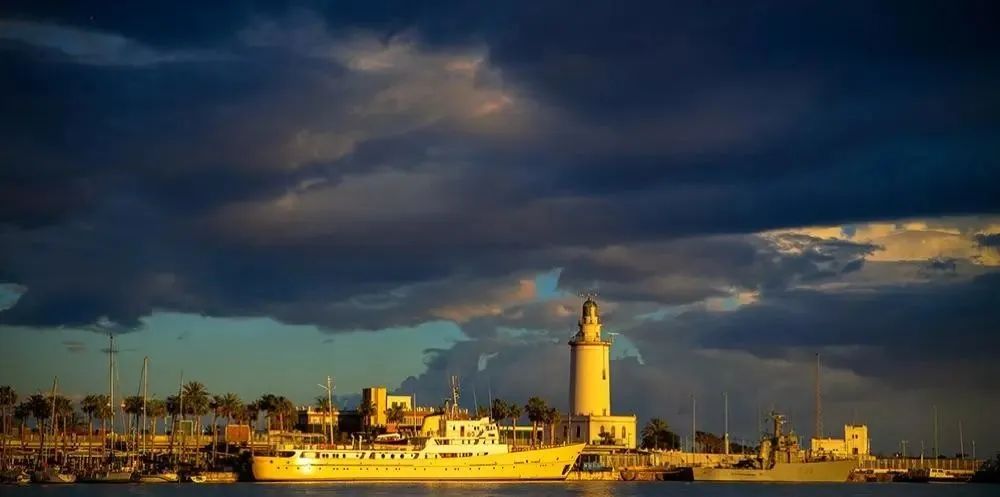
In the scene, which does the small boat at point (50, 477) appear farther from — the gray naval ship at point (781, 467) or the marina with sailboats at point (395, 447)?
the gray naval ship at point (781, 467)

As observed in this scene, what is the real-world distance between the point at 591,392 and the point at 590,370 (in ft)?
10.6

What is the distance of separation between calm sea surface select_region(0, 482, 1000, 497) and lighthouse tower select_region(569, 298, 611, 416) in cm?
2213

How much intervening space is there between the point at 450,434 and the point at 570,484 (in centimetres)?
1423

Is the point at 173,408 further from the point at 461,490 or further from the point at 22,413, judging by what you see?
the point at 461,490

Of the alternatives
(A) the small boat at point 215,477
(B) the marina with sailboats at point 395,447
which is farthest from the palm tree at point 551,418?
(A) the small boat at point 215,477

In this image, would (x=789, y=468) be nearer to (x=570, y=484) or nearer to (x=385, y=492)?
(x=570, y=484)

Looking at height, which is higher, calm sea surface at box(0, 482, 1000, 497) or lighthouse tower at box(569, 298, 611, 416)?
lighthouse tower at box(569, 298, 611, 416)

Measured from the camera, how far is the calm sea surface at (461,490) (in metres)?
122

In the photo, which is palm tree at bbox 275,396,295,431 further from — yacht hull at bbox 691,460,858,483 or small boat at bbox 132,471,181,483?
yacht hull at bbox 691,460,858,483

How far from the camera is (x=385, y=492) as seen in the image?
125 meters

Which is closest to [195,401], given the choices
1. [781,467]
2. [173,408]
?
[173,408]

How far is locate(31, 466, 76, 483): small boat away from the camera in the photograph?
143750mm

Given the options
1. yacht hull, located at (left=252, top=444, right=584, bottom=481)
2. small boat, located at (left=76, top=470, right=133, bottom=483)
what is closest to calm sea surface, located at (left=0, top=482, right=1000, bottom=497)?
yacht hull, located at (left=252, top=444, right=584, bottom=481)

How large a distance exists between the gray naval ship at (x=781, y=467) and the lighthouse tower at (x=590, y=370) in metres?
16.6
